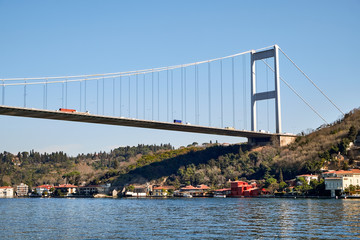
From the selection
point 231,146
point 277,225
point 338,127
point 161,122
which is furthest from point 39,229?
point 231,146

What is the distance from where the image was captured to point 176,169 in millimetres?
108812

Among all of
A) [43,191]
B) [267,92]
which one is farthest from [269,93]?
[43,191]

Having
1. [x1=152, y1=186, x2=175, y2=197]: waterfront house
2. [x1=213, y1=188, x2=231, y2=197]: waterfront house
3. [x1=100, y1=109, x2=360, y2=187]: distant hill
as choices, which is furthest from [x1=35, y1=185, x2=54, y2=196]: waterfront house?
[x1=213, y1=188, x2=231, y2=197]: waterfront house

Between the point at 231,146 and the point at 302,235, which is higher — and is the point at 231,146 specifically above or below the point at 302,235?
above

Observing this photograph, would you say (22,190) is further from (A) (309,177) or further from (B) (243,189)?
(A) (309,177)

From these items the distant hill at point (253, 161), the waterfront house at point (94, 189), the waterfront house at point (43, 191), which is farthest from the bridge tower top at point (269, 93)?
the waterfront house at point (43, 191)

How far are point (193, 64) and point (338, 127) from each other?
27.9 meters

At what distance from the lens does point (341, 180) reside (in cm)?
6644

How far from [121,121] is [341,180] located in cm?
3064

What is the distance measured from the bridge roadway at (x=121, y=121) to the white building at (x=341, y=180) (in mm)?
19718

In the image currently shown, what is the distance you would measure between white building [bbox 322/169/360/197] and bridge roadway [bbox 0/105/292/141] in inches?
776

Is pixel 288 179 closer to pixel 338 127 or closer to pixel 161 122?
pixel 338 127

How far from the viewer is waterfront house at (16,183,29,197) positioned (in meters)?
A: 149

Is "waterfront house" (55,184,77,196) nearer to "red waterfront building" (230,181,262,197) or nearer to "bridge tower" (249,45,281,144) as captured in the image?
"red waterfront building" (230,181,262,197)
